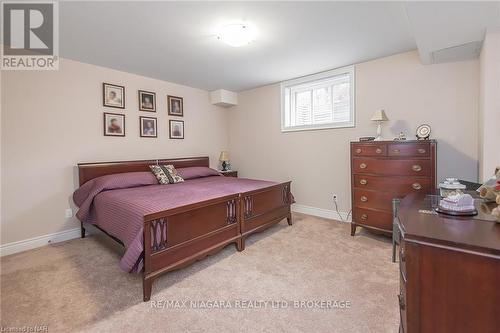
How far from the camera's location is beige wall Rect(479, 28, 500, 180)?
2.14 meters

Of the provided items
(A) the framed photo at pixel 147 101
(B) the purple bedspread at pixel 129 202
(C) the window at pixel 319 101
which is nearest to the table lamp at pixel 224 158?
(C) the window at pixel 319 101

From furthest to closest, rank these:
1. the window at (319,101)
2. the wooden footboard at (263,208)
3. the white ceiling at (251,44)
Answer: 1. the window at (319,101)
2. the wooden footboard at (263,208)
3. the white ceiling at (251,44)

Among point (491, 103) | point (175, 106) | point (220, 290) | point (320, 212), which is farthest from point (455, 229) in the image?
point (175, 106)

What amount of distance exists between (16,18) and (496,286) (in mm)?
3848

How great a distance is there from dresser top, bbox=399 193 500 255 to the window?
2.56m

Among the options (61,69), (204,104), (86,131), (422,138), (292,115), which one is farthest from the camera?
(204,104)

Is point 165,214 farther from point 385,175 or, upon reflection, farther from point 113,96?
point 113,96

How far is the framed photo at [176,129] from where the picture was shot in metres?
4.35

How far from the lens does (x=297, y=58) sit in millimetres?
3270

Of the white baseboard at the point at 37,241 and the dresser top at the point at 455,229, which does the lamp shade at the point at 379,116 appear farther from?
the white baseboard at the point at 37,241

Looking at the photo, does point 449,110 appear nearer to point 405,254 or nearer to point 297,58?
point 297,58

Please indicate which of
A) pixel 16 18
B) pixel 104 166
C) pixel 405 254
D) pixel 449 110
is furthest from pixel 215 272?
pixel 449 110

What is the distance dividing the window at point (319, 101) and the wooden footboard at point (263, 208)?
130 centimetres

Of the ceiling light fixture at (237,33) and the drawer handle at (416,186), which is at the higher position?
the ceiling light fixture at (237,33)
